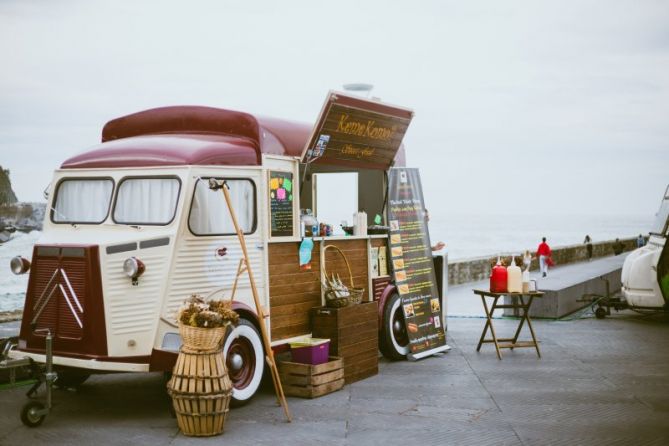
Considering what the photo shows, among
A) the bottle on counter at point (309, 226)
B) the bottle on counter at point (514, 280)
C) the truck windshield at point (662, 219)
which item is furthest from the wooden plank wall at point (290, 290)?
the truck windshield at point (662, 219)

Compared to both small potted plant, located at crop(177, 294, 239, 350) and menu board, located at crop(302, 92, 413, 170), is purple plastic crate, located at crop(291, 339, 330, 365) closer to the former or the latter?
small potted plant, located at crop(177, 294, 239, 350)

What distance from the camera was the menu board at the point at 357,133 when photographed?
370 inches

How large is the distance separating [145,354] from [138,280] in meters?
0.67

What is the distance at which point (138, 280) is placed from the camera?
25.1 feet

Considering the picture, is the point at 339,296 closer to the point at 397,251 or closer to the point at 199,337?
the point at 397,251

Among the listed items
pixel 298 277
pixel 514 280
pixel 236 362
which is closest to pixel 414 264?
pixel 514 280

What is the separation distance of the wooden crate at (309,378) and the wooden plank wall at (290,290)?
0.39m

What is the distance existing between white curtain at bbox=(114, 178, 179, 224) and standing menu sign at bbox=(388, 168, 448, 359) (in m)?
3.84

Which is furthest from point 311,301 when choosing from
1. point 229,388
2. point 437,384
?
point 229,388

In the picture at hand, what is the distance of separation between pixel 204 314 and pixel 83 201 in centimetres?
215

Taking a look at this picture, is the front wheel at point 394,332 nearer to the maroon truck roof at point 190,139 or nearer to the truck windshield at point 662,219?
the maroon truck roof at point 190,139

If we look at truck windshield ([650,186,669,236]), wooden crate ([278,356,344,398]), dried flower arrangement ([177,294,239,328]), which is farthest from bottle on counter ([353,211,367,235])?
truck windshield ([650,186,669,236])

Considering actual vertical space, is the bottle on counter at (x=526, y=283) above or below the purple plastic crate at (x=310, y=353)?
above

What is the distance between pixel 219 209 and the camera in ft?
27.2
